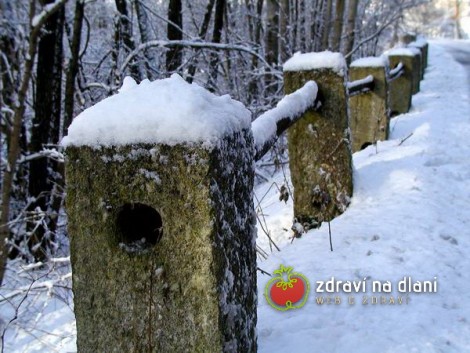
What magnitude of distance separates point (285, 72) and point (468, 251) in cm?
155

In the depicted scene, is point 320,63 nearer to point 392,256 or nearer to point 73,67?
point 392,256

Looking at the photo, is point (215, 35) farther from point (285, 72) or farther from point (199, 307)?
point (199, 307)

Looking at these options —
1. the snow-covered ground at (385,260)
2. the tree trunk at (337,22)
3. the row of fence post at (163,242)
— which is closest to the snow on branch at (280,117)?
the row of fence post at (163,242)

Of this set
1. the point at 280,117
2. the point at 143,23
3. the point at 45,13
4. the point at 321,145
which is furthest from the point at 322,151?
the point at 143,23

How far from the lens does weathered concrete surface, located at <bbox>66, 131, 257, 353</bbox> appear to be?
118 centimetres

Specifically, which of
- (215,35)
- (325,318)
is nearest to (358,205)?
(325,318)

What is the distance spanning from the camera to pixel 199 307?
123 cm

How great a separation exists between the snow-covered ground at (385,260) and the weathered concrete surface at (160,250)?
57 cm

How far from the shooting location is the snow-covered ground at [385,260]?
1.75 metres

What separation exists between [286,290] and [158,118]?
1147mm

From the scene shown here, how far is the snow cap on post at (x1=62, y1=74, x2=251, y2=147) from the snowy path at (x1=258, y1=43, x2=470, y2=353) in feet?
3.03

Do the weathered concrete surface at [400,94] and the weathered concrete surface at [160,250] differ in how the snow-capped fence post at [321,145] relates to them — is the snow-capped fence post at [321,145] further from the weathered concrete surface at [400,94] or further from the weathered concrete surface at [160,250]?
the weathered concrete surface at [400,94]

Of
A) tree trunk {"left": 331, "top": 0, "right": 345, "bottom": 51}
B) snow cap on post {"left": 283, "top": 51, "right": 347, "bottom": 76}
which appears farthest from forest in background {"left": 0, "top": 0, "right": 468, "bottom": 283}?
tree trunk {"left": 331, "top": 0, "right": 345, "bottom": 51}

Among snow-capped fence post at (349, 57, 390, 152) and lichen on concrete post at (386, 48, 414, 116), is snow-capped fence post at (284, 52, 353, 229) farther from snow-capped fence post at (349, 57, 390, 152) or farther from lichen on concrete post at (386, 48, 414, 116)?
lichen on concrete post at (386, 48, 414, 116)
